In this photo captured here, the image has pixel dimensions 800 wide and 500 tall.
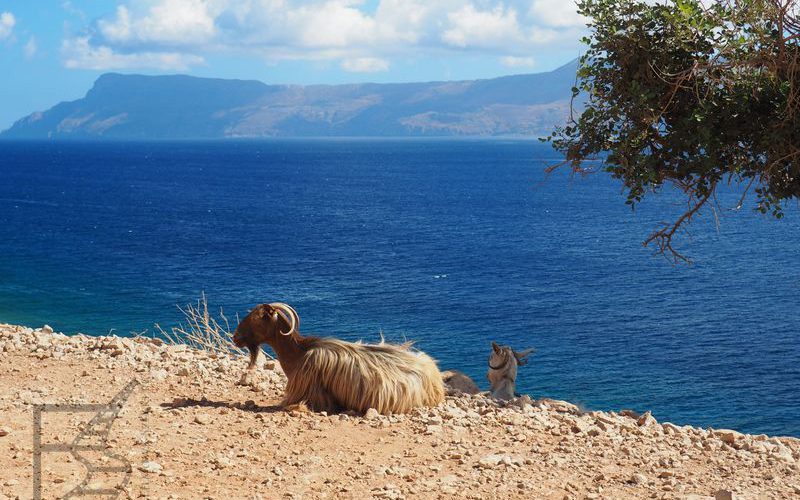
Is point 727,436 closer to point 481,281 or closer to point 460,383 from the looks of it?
point 460,383

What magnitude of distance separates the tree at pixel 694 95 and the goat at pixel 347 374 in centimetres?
372

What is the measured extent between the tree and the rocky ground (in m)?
2.96

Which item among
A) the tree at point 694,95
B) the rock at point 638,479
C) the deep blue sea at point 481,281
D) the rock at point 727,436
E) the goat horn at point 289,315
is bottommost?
the deep blue sea at point 481,281

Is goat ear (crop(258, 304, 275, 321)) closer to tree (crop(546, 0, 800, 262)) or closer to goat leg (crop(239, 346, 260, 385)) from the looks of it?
goat leg (crop(239, 346, 260, 385))

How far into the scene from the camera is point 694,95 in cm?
1111

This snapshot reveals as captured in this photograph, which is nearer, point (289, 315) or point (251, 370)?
point (289, 315)

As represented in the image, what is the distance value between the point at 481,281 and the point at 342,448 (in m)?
50.5

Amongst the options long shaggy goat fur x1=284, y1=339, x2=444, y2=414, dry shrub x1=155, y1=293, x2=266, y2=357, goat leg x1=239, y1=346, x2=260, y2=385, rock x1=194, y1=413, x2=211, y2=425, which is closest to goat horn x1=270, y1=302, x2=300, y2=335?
long shaggy goat fur x1=284, y1=339, x2=444, y2=414

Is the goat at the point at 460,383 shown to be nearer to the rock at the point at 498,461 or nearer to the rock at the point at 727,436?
the rock at the point at 727,436

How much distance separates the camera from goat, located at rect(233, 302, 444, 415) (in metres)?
11.2

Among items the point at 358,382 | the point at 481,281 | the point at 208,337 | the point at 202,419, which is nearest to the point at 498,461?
the point at 358,382

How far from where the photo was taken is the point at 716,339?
44.5 metres

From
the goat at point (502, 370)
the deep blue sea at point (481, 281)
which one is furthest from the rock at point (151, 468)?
the deep blue sea at point (481, 281)

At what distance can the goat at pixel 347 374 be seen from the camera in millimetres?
11188
